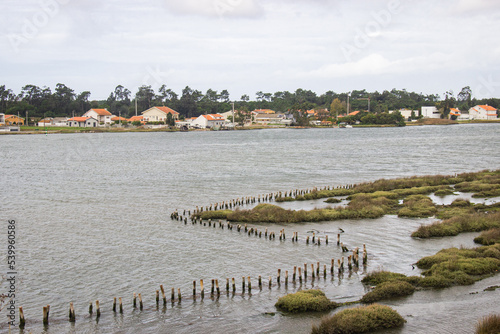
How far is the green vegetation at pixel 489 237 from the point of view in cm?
3419

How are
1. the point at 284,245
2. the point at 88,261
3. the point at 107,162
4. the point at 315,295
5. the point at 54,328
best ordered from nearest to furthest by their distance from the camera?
the point at 54,328 < the point at 315,295 < the point at 88,261 < the point at 284,245 < the point at 107,162

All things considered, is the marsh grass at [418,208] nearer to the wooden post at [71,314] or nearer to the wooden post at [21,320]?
the wooden post at [71,314]

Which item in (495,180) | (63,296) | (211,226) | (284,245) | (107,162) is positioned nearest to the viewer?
(63,296)

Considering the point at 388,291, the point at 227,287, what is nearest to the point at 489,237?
the point at 388,291

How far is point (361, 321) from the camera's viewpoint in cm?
2222

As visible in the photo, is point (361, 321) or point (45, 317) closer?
→ point (361, 321)

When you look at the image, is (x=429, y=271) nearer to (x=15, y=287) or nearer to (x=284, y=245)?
(x=284, y=245)

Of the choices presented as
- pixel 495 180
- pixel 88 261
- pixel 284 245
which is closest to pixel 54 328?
pixel 88 261

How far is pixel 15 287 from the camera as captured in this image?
2908 centimetres

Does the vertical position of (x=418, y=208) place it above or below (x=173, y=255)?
above

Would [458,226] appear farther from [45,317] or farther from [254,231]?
[45,317]

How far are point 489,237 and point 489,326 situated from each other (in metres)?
15.7

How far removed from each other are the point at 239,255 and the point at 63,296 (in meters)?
12.0

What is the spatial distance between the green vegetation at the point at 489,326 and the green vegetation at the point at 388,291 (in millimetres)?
5387
